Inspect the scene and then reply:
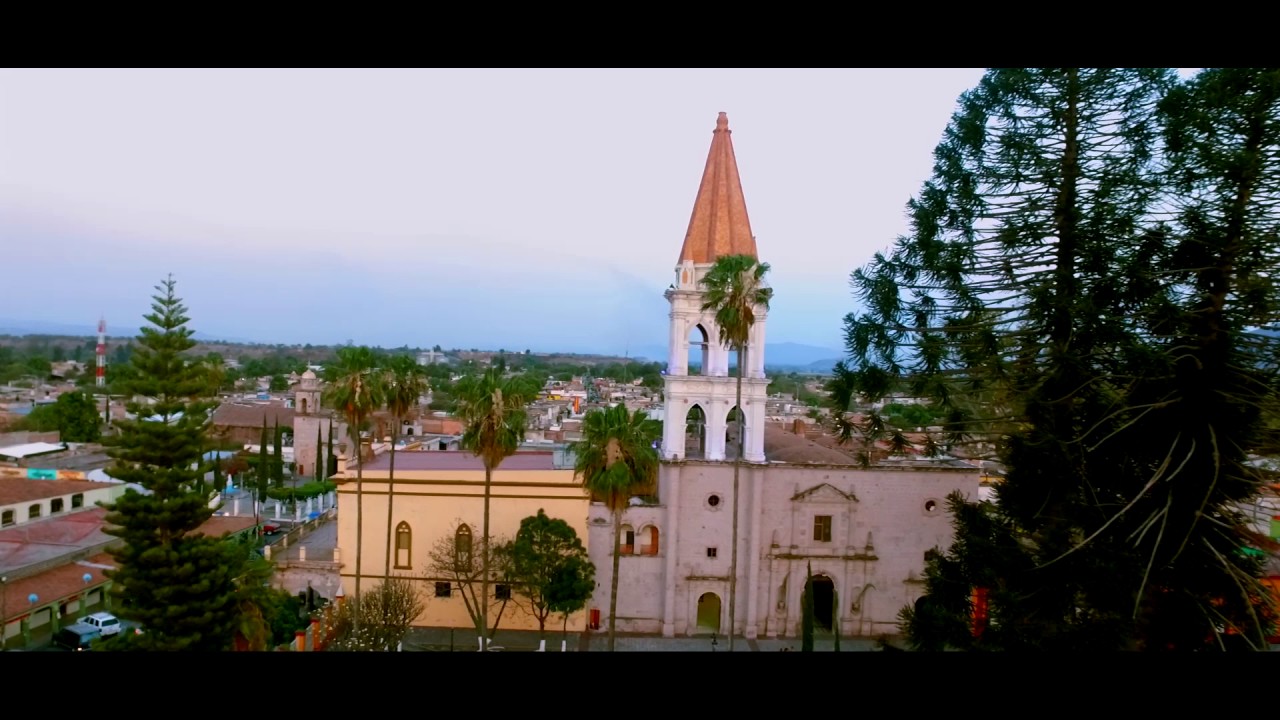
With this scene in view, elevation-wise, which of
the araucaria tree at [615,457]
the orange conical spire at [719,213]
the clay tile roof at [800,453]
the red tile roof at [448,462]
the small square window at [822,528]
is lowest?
the small square window at [822,528]

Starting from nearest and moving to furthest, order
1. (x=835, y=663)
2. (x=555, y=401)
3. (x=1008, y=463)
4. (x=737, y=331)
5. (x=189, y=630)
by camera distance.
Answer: (x=835, y=663) < (x=1008, y=463) < (x=189, y=630) < (x=737, y=331) < (x=555, y=401)

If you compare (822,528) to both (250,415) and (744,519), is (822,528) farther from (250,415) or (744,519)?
(250,415)

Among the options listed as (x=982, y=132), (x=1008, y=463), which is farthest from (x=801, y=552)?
(x=982, y=132)

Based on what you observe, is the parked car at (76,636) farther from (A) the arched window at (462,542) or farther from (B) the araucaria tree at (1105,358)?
(B) the araucaria tree at (1105,358)

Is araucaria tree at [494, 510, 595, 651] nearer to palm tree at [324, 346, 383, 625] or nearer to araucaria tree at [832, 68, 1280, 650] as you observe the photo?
palm tree at [324, 346, 383, 625]

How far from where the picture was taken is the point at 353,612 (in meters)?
12.9

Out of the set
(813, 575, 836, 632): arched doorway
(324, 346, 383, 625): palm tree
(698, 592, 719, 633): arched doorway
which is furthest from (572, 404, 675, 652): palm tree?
(813, 575, 836, 632): arched doorway

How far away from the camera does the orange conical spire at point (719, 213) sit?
15.3 m

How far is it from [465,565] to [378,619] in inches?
90.6

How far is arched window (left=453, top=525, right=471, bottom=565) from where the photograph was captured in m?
14.7

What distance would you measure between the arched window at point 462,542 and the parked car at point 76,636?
6.18 metres

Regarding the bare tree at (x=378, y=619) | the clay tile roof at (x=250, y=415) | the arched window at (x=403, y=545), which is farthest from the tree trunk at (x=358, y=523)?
the clay tile roof at (x=250, y=415)
